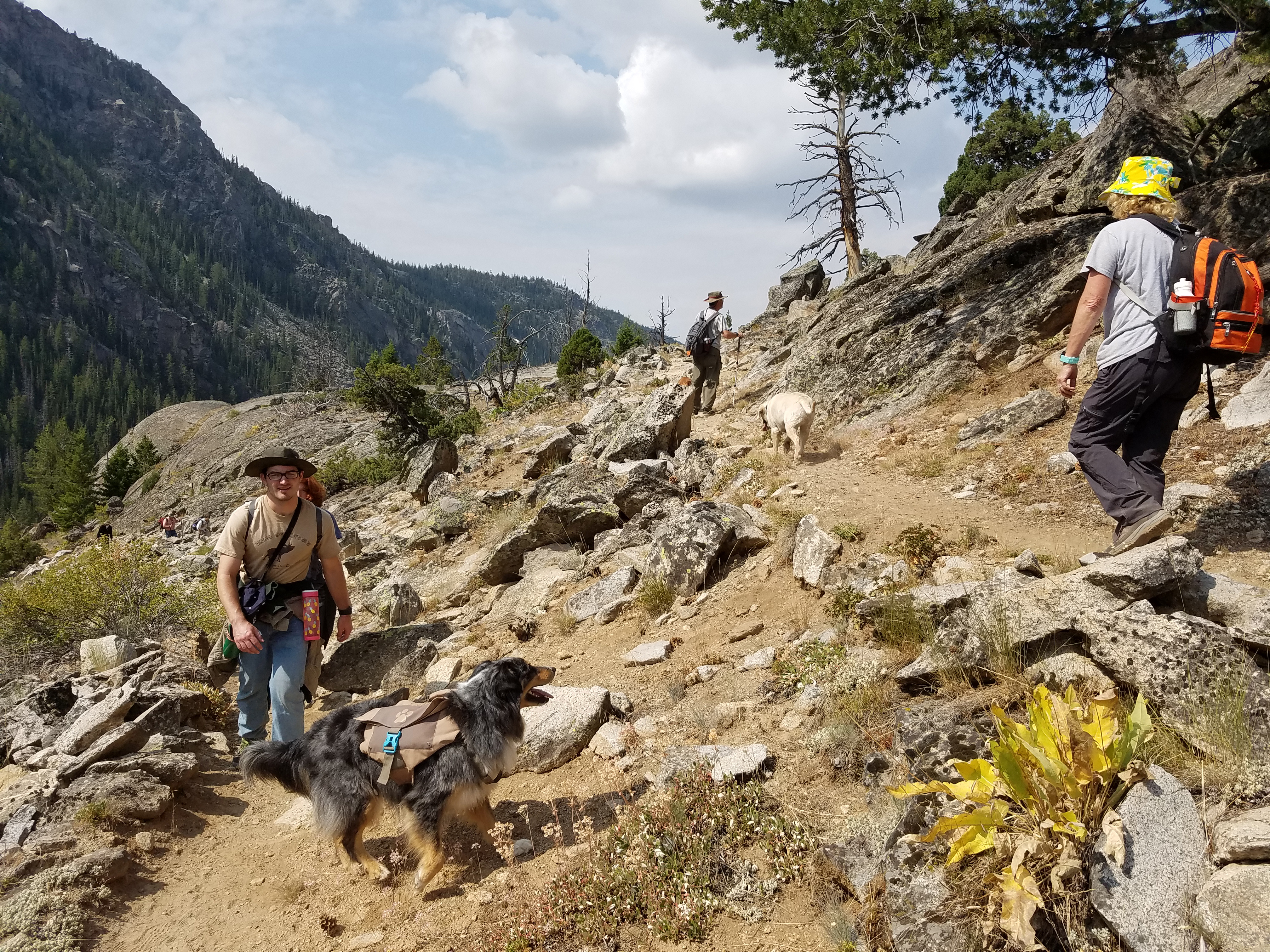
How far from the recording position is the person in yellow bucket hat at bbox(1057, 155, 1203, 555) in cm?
384

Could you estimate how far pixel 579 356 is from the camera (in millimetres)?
31234

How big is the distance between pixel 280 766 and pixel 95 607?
20.4ft

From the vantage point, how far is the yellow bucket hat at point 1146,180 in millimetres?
3979

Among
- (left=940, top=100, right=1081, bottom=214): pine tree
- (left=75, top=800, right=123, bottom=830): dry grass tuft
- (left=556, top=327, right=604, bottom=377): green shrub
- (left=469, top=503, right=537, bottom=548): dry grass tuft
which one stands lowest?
(left=75, top=800, right=123, bottom=830): dry grass tuft

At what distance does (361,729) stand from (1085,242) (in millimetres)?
12139

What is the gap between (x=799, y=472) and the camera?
8.91 m

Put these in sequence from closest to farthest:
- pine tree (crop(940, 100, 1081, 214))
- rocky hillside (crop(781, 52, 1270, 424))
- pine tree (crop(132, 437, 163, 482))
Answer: rocky hillside (crop(781, 52, 1270, 424))
pine tree (crop(940, 100, 1081, 214))
pine tree (crop(132, 437, 163, 482))

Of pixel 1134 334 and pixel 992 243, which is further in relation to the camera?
pixel 992 243

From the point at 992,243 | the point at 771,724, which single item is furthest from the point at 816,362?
the point at 771,724

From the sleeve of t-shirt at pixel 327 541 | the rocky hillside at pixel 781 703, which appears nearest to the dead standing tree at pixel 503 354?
the rocky hillside at pixel 781 703

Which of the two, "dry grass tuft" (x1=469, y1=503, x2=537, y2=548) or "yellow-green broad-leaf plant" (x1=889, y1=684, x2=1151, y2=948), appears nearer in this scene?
"yellow-green broad-leaf plant" (x1=889, y1=684, x2=1151, y2=948)

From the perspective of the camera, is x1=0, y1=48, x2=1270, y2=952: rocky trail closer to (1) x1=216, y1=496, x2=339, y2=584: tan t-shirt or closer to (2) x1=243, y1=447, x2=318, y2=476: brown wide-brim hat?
(1) x1=216, y1=496, x2=339, y2=584: tan t-shirt

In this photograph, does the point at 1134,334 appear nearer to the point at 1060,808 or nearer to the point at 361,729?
the point at 1060,808

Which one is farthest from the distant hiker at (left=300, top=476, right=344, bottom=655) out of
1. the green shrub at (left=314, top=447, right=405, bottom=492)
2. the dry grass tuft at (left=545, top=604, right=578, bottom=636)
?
the green shrub at (left=314, top=447, right=405, bottom=492)
